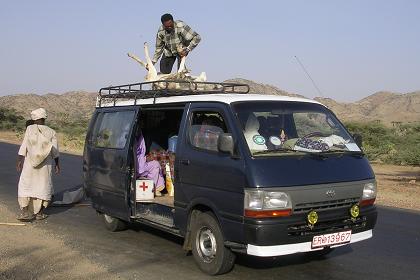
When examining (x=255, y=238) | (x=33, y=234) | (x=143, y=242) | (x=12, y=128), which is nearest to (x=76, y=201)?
(x=33, y=234)

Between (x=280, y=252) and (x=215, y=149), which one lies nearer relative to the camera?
(x=280, y=252)

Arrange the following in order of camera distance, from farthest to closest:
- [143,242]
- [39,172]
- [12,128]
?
1. [12,128]
2. [39,172]
3. [143,242]

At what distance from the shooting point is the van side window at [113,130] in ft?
25.8

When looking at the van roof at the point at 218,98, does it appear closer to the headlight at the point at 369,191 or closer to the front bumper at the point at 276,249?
the headlight at the point at 369,191

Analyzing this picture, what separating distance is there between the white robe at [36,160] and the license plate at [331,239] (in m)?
5.43

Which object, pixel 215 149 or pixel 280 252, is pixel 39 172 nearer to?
pixel 215 149

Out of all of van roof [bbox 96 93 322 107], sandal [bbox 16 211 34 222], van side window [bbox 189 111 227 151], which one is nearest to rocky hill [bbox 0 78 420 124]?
sandal [bbox 16 211 34 222]

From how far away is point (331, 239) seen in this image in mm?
5672

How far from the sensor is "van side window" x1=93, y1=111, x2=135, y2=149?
25.8ft

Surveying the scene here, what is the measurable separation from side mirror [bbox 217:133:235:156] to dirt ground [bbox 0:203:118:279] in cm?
185

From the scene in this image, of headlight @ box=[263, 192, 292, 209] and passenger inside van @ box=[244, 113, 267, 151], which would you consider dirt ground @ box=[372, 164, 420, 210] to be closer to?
passenger inside van @ box=[244, 113, 267, 151]

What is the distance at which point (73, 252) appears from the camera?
710 centimetres

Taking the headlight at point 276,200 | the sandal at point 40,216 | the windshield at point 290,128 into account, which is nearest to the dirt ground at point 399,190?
the windshield at point 290,128

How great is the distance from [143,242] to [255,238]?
292cm
